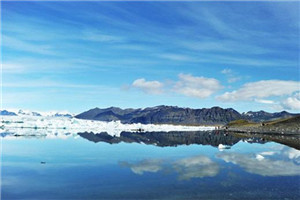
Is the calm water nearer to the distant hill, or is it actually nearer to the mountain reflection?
the mountain reflection

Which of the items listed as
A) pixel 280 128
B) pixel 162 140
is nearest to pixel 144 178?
pixel 162 140

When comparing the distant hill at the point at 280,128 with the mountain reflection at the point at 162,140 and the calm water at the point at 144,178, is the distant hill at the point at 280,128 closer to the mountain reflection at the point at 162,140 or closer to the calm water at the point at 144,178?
the mountain reflection at the point at 162,140

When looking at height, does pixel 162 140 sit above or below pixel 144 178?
above

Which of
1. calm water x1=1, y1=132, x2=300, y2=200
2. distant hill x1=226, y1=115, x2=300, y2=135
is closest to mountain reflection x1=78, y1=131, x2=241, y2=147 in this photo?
calm water x1=1, y1=132, x2=300, y2=200

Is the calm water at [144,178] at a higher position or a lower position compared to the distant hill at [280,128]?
lower

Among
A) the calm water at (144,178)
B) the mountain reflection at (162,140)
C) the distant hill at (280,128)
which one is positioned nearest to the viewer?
the calm water at (144,178)

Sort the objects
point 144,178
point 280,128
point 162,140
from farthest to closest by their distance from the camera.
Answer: point 280,128 → point 162,140 → point 144,178

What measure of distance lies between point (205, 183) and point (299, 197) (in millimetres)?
5041

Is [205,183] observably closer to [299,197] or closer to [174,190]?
[174,190]

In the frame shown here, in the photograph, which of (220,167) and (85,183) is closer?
(85,183)

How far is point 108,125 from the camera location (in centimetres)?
10288

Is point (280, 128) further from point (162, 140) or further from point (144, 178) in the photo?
point (144, 178)

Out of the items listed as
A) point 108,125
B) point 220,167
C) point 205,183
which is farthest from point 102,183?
point 108,125

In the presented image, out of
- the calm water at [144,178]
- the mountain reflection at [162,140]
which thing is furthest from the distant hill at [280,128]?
the calm water at [144,178]
